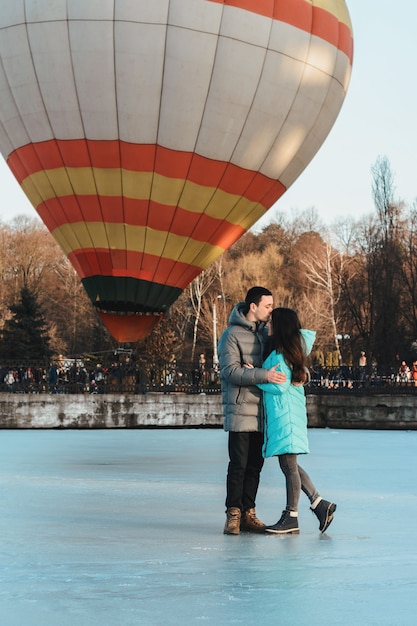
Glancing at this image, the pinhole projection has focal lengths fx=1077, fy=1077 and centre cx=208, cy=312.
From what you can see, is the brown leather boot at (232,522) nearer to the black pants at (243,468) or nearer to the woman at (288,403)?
the black pants at (243,468)

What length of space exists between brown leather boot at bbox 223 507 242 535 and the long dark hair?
84cm

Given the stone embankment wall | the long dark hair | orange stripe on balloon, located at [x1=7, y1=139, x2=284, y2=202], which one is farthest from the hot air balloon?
the long dark hair

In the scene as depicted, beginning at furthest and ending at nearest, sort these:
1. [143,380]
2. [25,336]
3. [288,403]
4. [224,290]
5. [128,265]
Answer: [224,290]
[25,336]
[143,380]
[128,265]
[288,403]

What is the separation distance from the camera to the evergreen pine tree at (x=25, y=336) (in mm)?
40062

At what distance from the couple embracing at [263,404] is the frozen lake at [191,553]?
207 mm

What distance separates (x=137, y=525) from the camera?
6.53 m

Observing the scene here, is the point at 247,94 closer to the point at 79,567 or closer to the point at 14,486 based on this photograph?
the point at 14,486

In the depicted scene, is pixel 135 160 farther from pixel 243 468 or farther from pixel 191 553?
pixel 191 553

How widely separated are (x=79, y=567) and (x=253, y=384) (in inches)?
67.5

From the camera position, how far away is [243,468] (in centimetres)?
643

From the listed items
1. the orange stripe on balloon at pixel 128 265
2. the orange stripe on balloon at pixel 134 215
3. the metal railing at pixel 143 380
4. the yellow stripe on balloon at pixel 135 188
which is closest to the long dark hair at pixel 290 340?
the yellow stripe on balloon at pixel 135 188

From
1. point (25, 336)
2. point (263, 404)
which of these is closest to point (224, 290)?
point (25, 336)

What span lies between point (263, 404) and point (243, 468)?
40 centimetres

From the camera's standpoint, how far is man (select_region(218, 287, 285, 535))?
6367 mm
